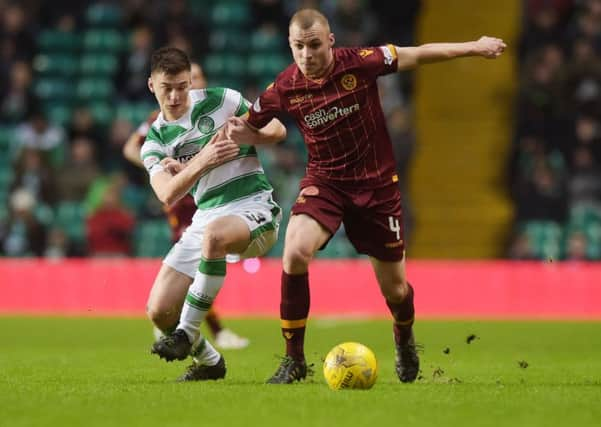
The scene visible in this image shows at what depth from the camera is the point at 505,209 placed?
61.7 feet

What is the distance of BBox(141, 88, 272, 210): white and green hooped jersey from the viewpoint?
8.12m

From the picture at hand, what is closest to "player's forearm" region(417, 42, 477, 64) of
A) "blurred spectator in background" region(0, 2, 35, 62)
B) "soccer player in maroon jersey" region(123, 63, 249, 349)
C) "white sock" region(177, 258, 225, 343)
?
"white sock" region(177, 258, 225, 343)

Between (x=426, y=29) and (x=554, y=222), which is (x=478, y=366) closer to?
(x=554, y=222)

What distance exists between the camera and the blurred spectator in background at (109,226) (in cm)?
1689

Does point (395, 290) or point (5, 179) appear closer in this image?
point (395, 290)

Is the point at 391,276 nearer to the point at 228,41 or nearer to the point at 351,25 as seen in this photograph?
the point at 351,25

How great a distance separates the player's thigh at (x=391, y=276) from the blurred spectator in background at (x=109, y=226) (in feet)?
30.6

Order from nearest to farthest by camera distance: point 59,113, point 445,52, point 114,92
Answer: point 445,52, point 59,113, point 114,92

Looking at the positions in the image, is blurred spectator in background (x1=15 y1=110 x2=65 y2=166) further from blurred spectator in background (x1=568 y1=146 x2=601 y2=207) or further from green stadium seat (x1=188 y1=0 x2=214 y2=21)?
blurred spectator in background (x1=568 y1=146 x2=601 y2=207)

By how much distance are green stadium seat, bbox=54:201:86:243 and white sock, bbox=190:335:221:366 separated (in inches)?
397

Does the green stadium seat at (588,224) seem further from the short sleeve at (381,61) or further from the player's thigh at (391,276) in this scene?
the short sleeve at (381,61)

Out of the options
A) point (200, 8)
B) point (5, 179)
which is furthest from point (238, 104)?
point (200, 8)

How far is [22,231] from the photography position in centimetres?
1759

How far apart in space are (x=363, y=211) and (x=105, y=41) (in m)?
13.1
